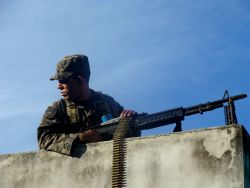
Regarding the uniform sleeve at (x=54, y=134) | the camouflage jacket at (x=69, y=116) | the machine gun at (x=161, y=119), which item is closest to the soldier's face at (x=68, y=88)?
the camouflage jacket at (x=69, y=116)

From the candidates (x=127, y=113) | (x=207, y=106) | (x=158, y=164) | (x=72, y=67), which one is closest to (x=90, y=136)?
(x=127, y=113)

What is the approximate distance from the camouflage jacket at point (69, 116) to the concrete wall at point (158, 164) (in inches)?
14.9

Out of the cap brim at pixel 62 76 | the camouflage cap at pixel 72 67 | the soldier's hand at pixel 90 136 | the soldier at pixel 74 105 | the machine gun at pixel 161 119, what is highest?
the camouflage cap at pixel 72 67

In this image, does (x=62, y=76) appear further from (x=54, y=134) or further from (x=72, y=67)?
(x=54, y=134)

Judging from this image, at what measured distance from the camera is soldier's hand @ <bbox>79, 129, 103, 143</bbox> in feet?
27.5

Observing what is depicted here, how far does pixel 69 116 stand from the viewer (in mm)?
9719

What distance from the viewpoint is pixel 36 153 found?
28.1 feet

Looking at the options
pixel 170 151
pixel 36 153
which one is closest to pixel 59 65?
pixel 36 153

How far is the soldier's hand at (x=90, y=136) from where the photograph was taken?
27.5 feet

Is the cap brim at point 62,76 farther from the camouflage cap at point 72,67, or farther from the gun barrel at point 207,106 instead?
the gun barrel at point 207,106

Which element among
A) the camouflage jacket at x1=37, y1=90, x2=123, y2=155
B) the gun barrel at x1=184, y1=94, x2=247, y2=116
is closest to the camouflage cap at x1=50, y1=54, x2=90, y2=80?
the camouflage jacket at x1=37, y1=90, x2=123, y2=155

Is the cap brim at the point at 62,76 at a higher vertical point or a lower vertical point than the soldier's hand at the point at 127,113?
higher

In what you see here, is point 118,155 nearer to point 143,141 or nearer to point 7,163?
point 143,141

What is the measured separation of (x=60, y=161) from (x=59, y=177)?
243mm
